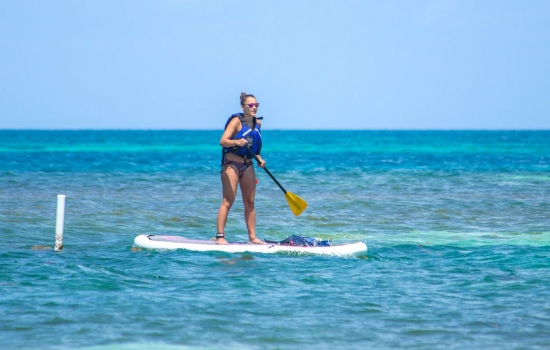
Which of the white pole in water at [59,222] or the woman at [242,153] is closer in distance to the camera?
the woman at [242,153]

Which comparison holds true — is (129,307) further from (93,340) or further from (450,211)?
(450,211)

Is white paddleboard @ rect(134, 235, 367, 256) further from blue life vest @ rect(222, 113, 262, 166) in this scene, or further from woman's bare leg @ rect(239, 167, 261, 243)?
blue life vest @ rect(222, 113, 262, 166)

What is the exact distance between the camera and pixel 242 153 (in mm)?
9414

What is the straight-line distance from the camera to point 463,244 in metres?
10.9

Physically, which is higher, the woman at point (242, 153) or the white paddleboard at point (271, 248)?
the woman at point (242, 153)

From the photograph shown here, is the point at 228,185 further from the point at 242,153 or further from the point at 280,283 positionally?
the point at 280,283

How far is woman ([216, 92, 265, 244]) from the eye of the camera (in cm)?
923

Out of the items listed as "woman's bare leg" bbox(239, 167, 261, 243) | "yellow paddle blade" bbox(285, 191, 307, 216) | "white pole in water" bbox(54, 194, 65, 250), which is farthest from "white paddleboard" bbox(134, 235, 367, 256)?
"white pole in water" bbox(54, 194, 65, 250)

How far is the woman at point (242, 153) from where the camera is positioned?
9234 mm

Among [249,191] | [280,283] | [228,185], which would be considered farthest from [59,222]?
[280,283]

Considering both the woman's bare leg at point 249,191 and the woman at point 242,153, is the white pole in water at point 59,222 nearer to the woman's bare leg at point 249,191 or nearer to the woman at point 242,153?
the woman at point 242,153

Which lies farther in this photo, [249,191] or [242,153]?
[249,191]

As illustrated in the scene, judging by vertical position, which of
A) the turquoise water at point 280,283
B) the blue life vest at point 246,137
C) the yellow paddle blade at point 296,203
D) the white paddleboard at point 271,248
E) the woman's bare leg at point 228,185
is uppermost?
the blue life vest at point 246,137

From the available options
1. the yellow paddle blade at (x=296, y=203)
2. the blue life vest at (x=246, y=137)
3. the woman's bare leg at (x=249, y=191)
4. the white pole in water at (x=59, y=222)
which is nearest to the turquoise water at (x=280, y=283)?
the white pole in water at (x=59, y=222)
